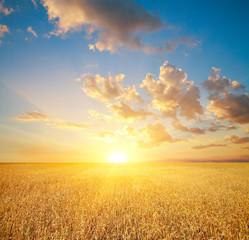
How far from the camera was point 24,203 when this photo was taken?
6941 millimetres

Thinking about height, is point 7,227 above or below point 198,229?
above

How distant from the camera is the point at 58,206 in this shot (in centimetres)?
671

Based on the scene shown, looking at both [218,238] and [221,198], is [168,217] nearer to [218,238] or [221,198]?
[218,238]

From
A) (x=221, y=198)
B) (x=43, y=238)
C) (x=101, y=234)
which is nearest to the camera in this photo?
(x=43, y=238)

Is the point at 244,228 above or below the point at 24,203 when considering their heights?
below

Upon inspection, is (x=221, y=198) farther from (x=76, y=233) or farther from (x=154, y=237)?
(x=76, y=233)

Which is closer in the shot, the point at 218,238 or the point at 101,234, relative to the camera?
the point at 218,238

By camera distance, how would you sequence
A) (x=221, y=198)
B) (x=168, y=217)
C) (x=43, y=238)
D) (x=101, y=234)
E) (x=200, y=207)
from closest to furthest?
(x=43, y=238) → (x=101, y=234) → (x=168, y=217) → (x=200, y=207) → (x=221, y=198)

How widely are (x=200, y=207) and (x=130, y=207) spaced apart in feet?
10.7

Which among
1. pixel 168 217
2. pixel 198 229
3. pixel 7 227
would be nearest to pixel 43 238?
pixel 7 227

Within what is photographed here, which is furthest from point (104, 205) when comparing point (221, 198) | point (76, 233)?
point (221, 198)

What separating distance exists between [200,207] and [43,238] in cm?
644

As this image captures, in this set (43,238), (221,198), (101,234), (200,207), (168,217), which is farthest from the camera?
(221,198)

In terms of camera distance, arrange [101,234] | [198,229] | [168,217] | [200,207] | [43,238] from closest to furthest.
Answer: [43,238] → [101,234] → [198,229] → [168,217] → [200,207]
